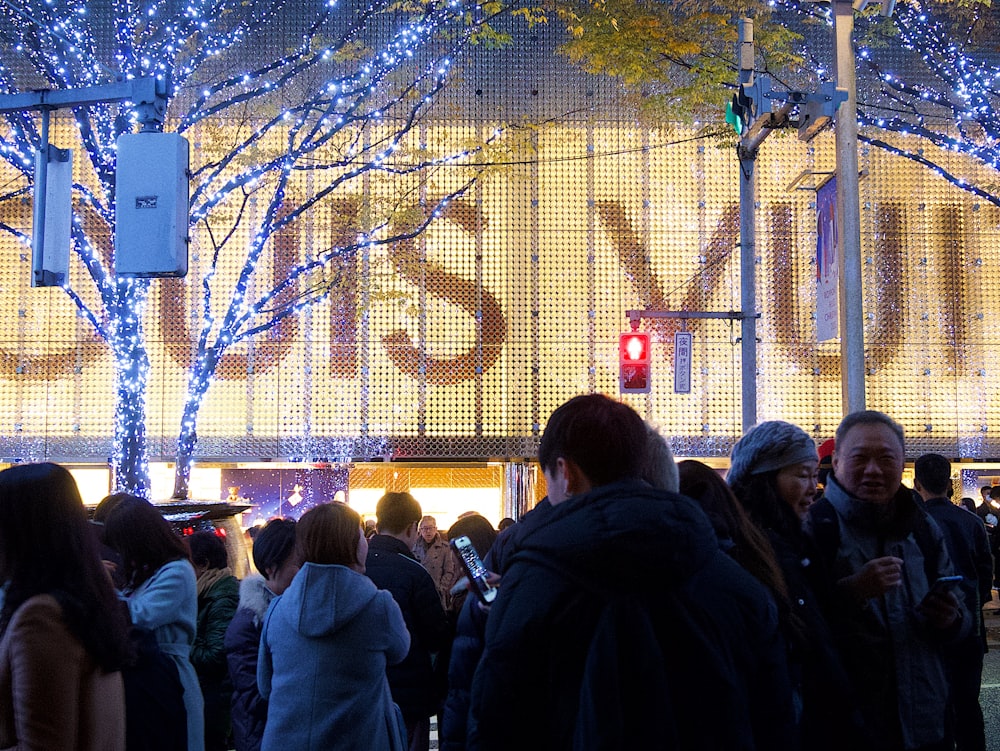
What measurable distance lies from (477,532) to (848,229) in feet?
16.8

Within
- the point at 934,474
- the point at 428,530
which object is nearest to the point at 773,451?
the point at 934,474

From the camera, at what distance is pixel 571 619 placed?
2.44 m

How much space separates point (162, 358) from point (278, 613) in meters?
14.0

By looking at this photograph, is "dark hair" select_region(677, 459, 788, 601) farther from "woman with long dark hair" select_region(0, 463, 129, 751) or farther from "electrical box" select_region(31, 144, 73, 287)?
"electrical box" select_region(31, 144, 73, 287)

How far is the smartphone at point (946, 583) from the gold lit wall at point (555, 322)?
13.8 meters

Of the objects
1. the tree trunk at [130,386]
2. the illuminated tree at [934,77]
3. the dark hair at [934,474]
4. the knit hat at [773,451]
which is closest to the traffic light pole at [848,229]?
the illuminated tree at [934,77]

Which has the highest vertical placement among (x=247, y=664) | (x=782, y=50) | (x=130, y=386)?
(x=782, y=50)

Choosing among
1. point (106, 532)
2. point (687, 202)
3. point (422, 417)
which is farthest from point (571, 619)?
point (687, 202)

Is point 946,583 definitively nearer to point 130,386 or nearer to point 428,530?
point 428,530

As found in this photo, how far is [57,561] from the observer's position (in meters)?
3.09

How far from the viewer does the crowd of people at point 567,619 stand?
2.45 metres

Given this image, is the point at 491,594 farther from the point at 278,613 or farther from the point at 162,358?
the point at 162,358

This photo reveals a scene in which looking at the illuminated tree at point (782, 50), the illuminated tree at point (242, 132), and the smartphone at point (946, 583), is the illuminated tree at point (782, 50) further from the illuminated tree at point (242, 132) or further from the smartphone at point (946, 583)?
the smartphone at point (946, 583)

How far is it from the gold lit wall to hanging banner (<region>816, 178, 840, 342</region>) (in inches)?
A: 268
